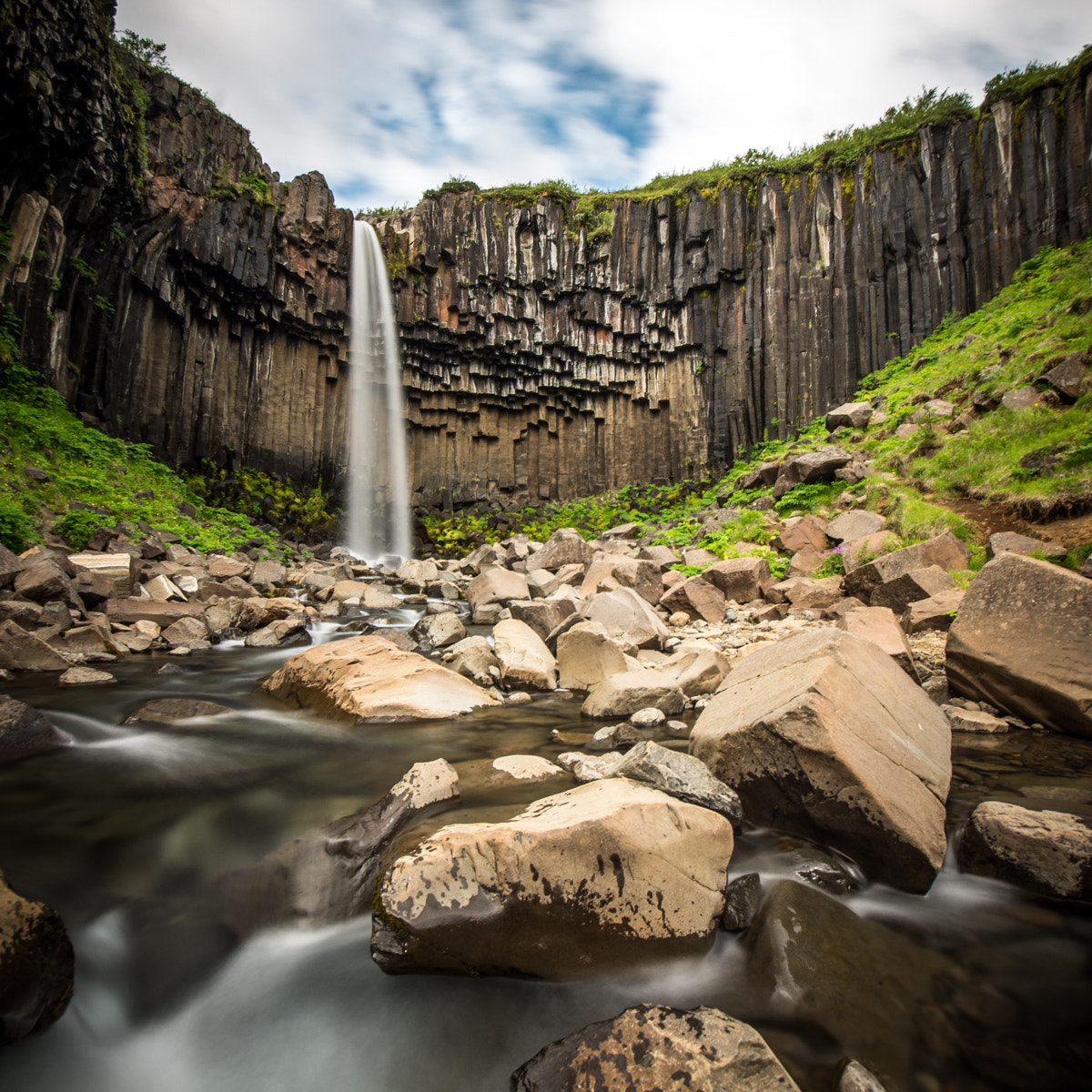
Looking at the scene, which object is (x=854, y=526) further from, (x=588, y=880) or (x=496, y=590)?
(x=588, y=880)

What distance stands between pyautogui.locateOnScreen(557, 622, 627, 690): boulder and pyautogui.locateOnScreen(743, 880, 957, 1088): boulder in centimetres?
327

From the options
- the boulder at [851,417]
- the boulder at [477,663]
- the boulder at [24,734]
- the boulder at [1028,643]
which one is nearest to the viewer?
the boulder at [24,734]

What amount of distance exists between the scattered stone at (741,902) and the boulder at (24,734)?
4026 mm

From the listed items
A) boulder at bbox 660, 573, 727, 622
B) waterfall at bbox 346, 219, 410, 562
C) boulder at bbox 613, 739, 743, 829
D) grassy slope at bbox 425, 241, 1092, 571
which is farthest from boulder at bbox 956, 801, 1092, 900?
waterfall at bbox 346, 219, 410, 562

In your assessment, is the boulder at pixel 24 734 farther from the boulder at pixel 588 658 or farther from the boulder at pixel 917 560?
the boulder at pixel 917 560

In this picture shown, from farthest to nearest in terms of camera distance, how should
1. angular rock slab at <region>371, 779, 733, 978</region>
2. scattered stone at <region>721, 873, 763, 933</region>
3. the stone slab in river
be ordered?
the stone slab in river
scattered stone at <region>721, 873, 763, 933</region>
angular rock slab at <region>371, 779, 733, 978</region>

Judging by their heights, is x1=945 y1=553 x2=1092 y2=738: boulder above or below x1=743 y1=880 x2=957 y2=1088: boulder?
above

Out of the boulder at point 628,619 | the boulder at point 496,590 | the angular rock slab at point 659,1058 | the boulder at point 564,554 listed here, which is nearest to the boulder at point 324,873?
the angular rock slab at point 659,1058

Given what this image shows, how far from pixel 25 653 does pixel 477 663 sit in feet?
14.2

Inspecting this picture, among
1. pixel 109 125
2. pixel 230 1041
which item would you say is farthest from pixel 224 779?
pixel 109 125

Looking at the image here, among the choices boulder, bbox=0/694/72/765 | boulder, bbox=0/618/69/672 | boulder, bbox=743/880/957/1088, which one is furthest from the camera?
boulder, bbox=0/618/69/672

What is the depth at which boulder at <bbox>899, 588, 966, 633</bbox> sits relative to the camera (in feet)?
17.6

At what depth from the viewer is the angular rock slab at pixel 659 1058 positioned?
4.54ft

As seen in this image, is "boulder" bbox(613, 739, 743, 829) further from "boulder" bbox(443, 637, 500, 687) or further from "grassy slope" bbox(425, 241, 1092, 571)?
"grassy slope" bbox(425, 241, 1092, 571)
